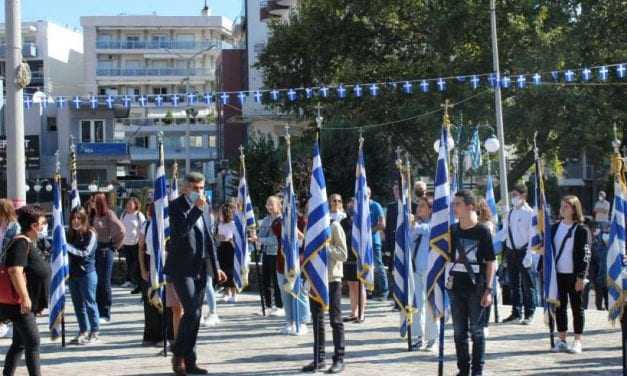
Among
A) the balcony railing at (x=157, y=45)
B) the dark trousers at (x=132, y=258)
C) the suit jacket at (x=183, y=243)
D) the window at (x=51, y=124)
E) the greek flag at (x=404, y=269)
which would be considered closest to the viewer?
the suit jacket at (x=183, y=243)

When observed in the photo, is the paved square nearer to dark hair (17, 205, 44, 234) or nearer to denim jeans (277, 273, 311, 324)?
denim jeans (277, 273, 311, 324)

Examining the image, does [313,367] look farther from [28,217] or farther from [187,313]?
[28,217]

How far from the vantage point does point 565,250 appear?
38.9ft

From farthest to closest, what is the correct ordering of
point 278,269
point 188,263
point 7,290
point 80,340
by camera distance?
point 278,269, point 80,340, point 188,263, point 7,290

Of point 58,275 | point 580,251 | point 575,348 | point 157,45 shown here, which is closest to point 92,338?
point 58,275

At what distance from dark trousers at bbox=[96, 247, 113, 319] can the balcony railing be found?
7825 cm

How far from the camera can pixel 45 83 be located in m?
82.2

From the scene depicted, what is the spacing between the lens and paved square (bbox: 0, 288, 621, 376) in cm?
1099

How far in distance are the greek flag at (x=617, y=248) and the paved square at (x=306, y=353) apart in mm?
758

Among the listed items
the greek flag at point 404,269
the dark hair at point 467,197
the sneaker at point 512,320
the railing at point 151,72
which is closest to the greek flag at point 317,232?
the greek flag at point 404,269

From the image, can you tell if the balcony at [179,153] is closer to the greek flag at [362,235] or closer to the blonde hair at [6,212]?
the greek flag at [362,235]

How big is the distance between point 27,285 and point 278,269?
548 centimetres

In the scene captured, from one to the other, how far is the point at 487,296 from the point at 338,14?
33.3 meters

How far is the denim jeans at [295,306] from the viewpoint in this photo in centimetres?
1390
